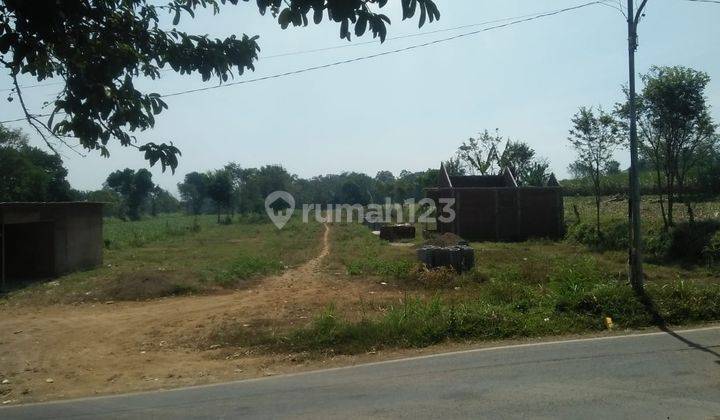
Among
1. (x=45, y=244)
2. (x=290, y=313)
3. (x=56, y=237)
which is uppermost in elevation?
(x=56, y=237)

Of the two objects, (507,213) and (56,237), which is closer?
(56,237)

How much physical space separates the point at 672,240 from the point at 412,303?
11465 mm

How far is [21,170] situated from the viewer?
3916cm

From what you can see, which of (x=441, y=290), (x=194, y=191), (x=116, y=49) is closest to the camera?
(x=116, y=49)

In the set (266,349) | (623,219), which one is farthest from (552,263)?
(266,349)

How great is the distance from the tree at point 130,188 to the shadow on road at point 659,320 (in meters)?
57.5

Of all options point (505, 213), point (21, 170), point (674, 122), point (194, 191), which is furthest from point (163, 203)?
point (674, 122)

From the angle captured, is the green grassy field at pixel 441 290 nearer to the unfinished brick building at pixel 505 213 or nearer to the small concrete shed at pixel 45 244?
the small concrete shed at pixel 45 244

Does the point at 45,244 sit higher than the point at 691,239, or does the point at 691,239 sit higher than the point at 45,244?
the point at 45,244

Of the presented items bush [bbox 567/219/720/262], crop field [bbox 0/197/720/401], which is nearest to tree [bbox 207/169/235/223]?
crop field [bbox 0/197/720/401]

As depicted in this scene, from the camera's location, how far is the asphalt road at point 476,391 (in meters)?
5.50

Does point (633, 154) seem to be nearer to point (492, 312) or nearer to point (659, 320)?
point (659, 320)

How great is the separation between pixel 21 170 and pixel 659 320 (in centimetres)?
4178

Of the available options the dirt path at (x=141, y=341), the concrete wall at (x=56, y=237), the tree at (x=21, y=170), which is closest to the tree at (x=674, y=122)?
the dirt path at (x=141, y=341)
